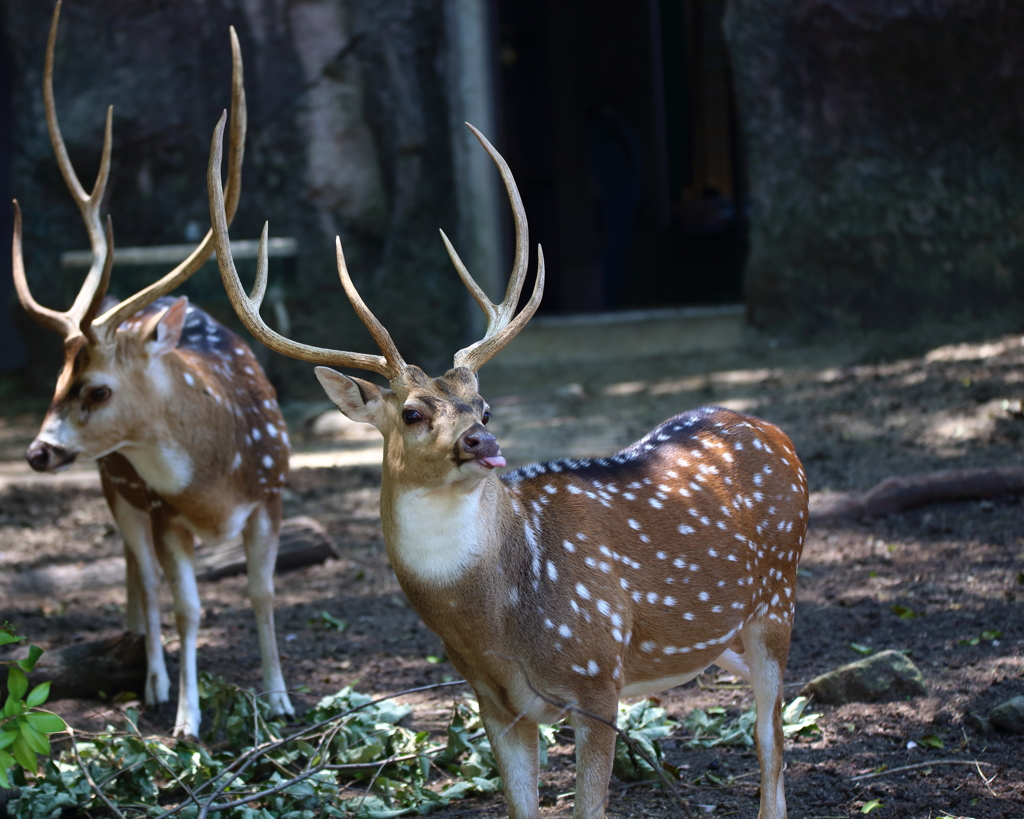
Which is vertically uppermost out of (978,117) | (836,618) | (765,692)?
(978,117)

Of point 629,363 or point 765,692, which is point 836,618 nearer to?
point 765,692

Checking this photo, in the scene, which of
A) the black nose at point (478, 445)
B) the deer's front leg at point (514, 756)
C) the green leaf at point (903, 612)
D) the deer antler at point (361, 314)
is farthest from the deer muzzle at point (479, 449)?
the green leaf at point (903, 612)

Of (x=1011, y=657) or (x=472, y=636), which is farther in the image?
(x=1011, y=657)

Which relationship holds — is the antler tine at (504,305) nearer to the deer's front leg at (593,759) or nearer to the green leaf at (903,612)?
the deer's front leg at (593,759)

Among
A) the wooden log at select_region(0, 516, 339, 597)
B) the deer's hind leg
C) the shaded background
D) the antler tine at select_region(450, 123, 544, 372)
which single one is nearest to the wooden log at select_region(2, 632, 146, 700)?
the wooden log at select_region(0, 516, 339, 597)

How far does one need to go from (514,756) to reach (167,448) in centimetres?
195

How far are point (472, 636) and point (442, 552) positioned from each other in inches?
8.4

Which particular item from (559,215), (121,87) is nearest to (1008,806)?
(121,87)

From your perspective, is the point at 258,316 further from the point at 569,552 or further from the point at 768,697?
the point at 768,697

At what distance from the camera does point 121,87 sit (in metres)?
9.88

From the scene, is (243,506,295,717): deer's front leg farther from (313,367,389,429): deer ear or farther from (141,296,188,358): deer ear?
(313,367,389,429): deer ear

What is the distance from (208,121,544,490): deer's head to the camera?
2.56m

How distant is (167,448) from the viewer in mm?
4012

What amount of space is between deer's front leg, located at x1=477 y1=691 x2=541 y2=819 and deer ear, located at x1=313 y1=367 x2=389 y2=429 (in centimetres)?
76
